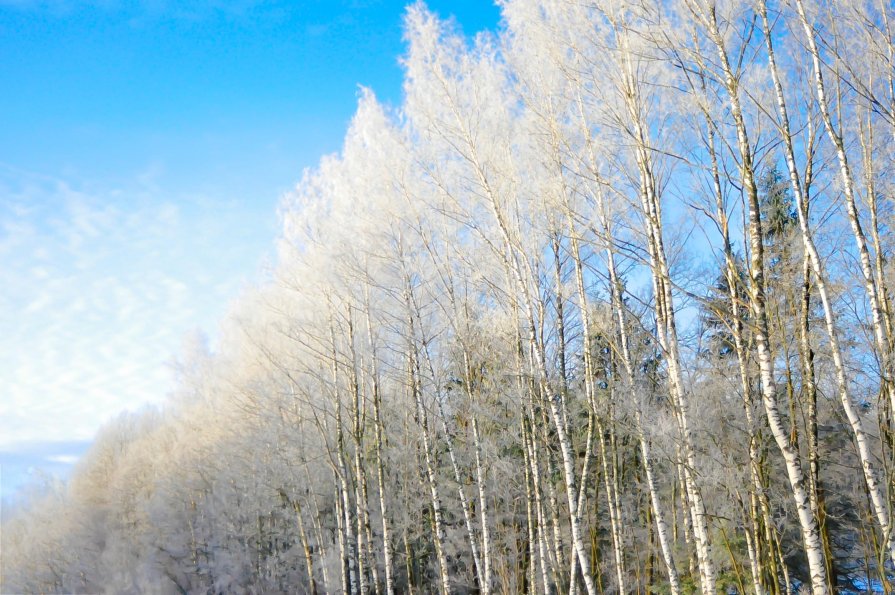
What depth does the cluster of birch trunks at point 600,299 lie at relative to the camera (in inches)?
235

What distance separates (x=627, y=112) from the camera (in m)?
6.54

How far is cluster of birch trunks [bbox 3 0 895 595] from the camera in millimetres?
5965

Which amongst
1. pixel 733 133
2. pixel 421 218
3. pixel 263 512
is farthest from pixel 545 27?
pixel 263 512

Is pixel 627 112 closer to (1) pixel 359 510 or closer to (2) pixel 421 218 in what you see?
(2) pixel 421 218

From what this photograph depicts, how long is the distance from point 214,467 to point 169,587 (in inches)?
259

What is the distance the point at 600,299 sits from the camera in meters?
8.51

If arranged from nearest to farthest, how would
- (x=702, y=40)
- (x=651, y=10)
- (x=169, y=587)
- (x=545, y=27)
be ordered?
(x=651, y=10)
(x=702, y=40)
(x=545, y=27)
(x=169, y=587)

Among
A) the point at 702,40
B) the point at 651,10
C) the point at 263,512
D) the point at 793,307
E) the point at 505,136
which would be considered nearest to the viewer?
the point at 651,10

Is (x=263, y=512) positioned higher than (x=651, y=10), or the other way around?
(x=651, y=10)

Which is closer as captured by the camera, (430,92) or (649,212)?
(649,212)

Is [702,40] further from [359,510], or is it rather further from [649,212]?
[359,510]

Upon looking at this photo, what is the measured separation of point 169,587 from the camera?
83.0ft

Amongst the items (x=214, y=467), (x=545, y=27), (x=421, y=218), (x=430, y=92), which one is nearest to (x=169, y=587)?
(x=214, y=467)

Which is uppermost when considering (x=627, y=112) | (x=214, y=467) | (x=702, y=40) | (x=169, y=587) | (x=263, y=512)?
(x=702, y=40)
